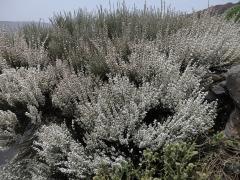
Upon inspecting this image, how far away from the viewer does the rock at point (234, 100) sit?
3.28 meters

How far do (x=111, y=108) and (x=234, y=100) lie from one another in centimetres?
110

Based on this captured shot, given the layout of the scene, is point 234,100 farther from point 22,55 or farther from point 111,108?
point 22,55

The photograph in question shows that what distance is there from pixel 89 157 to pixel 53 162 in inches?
14.6

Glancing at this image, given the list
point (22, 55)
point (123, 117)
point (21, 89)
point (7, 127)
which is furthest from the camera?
point (22, 55)

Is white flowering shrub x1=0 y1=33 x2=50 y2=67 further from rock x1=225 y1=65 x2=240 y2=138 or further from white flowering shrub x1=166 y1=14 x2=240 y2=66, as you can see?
rock x1=225 y1=65 x2=240 y2=138

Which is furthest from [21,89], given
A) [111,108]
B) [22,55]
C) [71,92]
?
[111,108]

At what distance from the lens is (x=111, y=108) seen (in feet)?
11.3

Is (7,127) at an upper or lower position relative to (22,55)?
lower

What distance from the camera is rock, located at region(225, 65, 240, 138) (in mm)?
3281

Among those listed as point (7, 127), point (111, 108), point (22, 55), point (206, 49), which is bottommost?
point (7, 127)

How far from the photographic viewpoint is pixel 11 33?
559 cm

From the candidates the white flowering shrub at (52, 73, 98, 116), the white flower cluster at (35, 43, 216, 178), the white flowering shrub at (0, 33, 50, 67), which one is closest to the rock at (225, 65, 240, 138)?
the white flower cluster at (35, 43, 216, 178)

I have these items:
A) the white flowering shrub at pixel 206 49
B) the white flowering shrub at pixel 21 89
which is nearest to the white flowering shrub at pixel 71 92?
the white flowering shrub at pixel 21 89

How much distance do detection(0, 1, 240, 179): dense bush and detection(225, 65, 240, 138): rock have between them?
0.19 m
